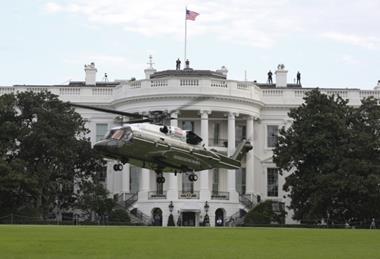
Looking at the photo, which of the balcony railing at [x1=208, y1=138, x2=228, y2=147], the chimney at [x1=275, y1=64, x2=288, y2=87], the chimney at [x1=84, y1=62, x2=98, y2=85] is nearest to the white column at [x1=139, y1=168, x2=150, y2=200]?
the balcony railing at [x1=208, y1=138, x2=228, y2=147]

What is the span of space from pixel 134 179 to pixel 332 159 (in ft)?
78.6

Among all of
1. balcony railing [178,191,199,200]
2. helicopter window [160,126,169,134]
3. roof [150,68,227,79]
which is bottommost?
balcony railing [178,191,199,200]

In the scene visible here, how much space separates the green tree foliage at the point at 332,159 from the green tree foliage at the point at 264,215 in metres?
3.38

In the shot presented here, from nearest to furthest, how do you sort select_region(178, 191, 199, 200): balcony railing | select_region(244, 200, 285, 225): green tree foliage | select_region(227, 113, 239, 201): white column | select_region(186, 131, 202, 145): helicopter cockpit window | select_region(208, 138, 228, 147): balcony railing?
select_region(186, 131, 202, 145): helicopter cockpit window, select_region(244, 200, 285, 225): green tree foliage, select_region(178, 191, 199, 200): balcony railing, select_region(227, 113, 239, 201): white column, select_region(208, 138, 228, 147): balcony railing

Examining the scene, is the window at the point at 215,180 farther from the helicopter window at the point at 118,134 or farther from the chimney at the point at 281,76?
the helicopter window at the point at 118,134

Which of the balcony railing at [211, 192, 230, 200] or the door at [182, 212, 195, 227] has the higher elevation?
the balcony railing at [211, 192, 230, 200]

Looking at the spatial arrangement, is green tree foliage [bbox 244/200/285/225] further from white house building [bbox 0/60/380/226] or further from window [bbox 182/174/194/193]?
window [bbox 182/174/194/193]

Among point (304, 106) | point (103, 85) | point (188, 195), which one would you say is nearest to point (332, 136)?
point (304, 106)

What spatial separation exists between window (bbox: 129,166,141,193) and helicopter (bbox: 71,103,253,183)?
41389mm

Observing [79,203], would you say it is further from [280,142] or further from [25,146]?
[280,142]

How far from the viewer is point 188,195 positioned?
85688 millimetres

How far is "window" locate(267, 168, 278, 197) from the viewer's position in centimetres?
9362

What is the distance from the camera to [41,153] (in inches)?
3091

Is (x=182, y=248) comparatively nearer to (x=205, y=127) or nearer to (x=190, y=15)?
(x=205, y=127)
